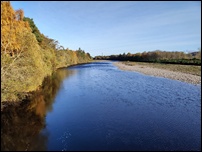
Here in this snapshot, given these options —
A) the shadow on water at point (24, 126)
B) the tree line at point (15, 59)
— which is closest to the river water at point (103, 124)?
the shadow on water at point (24, 126)

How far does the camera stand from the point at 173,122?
1647 cm

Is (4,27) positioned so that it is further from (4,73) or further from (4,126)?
→ (4,126)

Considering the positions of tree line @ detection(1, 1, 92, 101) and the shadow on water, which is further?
tree line @ detection(1, 1, 92, 101)

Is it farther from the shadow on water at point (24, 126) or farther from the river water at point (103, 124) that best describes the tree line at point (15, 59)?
the river water at point (103, 124)

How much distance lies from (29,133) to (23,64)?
12394 millimetres

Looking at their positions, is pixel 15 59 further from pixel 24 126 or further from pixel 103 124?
pixel 103 124

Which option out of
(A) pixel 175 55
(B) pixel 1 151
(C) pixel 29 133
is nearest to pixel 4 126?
(C) pixel 29 133

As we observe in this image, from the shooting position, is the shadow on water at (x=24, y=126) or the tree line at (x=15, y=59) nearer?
the shadow on water at (x=24, y=126)

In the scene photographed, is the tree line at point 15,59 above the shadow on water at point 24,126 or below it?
above

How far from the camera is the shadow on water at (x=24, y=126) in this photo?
488 inches

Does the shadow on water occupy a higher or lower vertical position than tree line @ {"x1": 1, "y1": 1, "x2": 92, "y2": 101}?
lower

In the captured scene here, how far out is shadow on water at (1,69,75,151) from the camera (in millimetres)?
12400

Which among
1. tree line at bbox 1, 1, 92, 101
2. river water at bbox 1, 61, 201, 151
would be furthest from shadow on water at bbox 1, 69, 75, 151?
→ tree line at bbox 1, 1, 92, 101

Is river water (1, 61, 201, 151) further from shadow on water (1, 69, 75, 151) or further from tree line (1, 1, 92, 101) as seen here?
tree line (1, 1, 92, 101)
